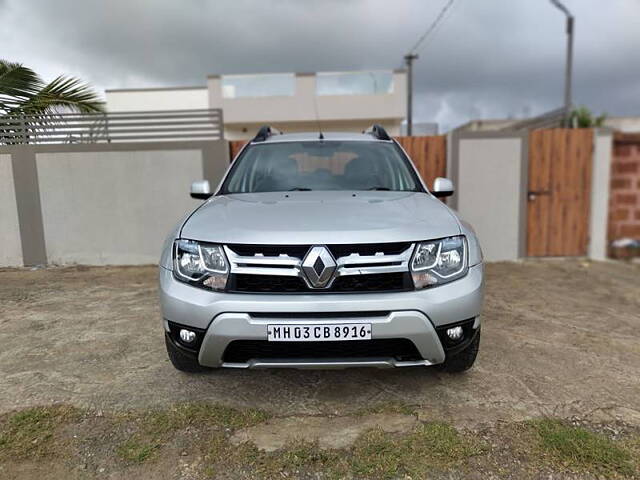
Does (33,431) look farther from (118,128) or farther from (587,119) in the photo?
(587,119)

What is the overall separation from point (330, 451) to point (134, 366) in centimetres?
170

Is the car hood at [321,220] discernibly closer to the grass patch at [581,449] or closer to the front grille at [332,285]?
the front grille at [332,285]

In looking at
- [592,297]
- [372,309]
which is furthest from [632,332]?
[372,309]

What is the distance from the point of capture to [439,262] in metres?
2.38

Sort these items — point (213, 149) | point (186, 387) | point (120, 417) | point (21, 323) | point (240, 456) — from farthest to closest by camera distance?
1. point (213, 149)
2. point (21, 323)
3. point (186, 387)
4. point (120, 417)
5. point (240, 456)

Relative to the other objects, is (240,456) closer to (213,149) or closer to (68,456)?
(68,456)

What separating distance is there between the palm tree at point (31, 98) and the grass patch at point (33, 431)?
552 cm

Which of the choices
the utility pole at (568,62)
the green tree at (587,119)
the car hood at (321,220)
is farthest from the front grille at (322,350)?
the green tree at (587,119)

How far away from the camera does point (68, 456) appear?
219 centimetres

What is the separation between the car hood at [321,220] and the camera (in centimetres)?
232

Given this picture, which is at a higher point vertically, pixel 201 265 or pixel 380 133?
pixel 380 133

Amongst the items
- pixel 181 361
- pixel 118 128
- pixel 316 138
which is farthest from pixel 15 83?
pixel 181 361

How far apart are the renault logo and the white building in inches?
668

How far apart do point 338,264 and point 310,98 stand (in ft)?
58.0
